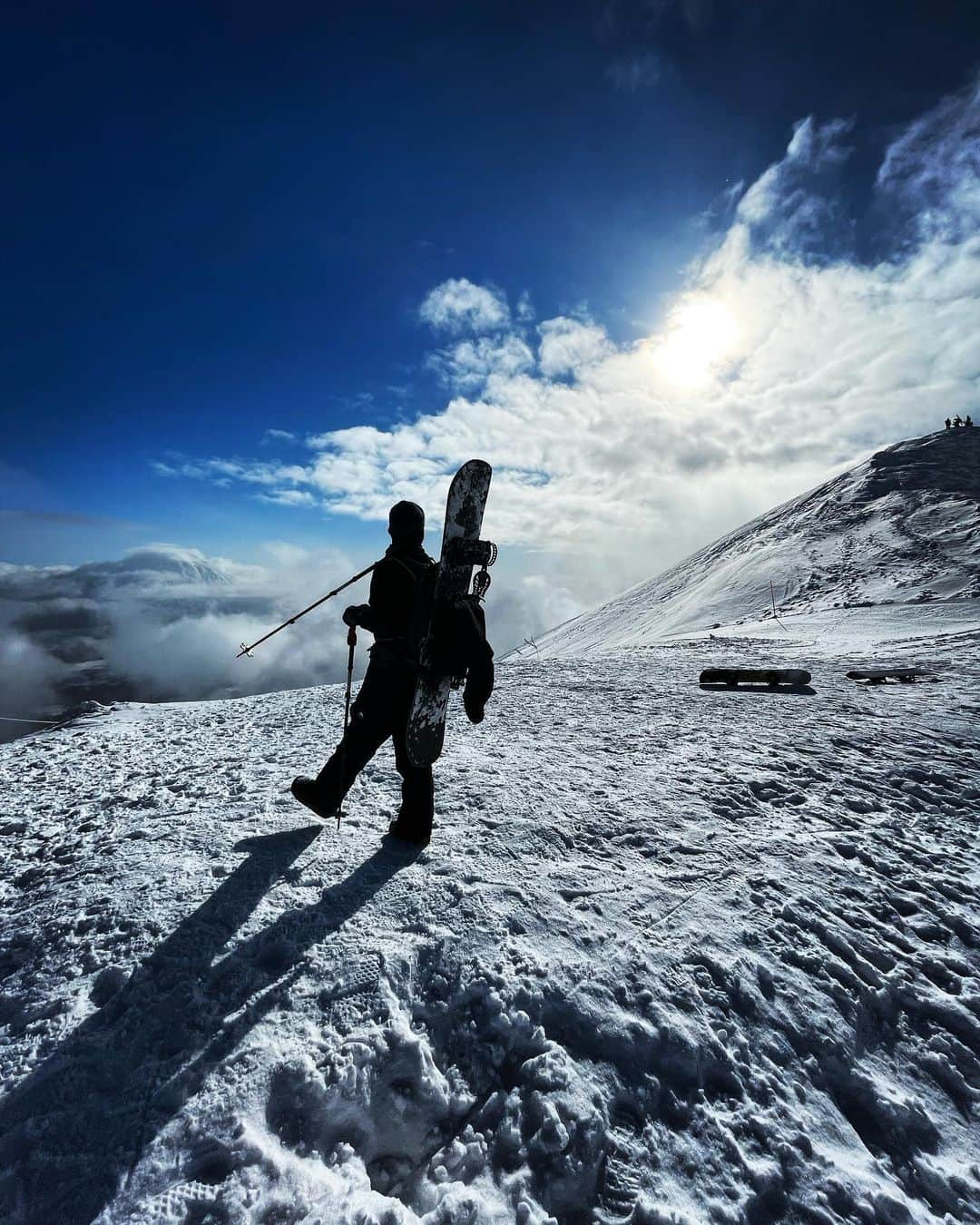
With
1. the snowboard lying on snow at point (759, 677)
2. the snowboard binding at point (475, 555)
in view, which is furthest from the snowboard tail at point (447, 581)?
the snowboard lying on snow at point (759, 677)

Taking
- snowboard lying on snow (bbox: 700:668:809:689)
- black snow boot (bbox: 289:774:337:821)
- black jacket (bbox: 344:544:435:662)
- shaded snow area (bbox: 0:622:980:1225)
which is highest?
black jacket (bbox: 344:544:435:662)

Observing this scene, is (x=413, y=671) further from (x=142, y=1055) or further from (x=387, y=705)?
(x=142, y=1055)

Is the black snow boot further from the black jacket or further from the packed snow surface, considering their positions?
the black jacket

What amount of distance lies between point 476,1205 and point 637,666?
37.2 feet

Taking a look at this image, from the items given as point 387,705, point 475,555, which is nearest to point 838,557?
point 475,555

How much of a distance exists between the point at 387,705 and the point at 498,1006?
2095 mm

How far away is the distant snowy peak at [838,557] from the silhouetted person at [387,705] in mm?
18231

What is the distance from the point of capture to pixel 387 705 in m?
4.13

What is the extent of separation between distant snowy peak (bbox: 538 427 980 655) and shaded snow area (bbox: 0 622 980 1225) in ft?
58.2

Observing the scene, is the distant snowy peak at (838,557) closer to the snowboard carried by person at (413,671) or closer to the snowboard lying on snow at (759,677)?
the snowboard lying on snow at (759,677)

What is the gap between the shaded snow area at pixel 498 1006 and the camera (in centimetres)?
201

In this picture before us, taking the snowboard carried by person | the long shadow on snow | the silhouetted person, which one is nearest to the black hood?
the snowboard carried by person

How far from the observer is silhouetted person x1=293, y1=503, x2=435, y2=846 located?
4133 mm

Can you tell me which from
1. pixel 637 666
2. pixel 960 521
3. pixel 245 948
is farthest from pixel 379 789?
pixel 960 521
